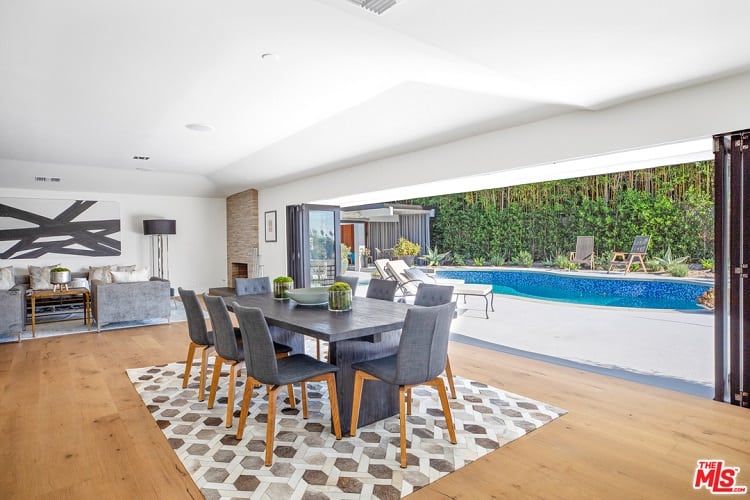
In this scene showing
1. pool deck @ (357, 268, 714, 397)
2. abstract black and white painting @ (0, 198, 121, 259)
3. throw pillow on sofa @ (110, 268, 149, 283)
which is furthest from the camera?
abstract black and white painting @ (0, 198, 121, 259)

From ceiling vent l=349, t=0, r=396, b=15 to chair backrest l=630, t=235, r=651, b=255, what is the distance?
29.6 ft

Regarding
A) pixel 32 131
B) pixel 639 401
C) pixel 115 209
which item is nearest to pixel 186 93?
pixel 32 131

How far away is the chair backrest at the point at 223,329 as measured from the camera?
296 centimetres

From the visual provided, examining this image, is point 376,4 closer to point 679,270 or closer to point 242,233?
point 242,233

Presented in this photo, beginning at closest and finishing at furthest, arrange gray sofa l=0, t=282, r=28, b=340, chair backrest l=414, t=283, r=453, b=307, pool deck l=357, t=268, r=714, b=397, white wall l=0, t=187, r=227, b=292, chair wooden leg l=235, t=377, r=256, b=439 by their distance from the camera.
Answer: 1. chair wooden leg l=235, t=377, r=256, b=439
2. chair backrest l=414, t=283, r=453, b=307
3. pool deck l=357, t=268, r=714, b=397
4. gray sofa l=0, t=282, r=28, b=340
5. white wall l=0, t=187, r=227, b=292

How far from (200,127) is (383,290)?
2.95 m

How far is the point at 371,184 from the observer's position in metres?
6.29

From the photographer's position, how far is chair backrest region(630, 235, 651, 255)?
30.1ft

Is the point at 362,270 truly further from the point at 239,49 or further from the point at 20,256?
the point at 239,49

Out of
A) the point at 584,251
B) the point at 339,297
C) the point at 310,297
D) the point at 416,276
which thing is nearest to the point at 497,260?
the point at 584,251

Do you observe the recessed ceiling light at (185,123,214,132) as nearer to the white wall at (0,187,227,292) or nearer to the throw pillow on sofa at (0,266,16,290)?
the throw pillow on sofa at (0,266,16,290)

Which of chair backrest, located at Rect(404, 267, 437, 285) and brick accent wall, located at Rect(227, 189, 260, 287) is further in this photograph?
brick accent wall, located at Rect(227, 189, 260, 287)

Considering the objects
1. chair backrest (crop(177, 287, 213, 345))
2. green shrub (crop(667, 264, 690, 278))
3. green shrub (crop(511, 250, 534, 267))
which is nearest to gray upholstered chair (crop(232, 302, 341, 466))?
chair backrest (crop(177, 287, 213, 345))

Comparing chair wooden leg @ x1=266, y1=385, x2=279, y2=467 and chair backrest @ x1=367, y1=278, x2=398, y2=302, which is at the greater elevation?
chair backrest @ x1=367, y1=278, x2=398, y2=302
